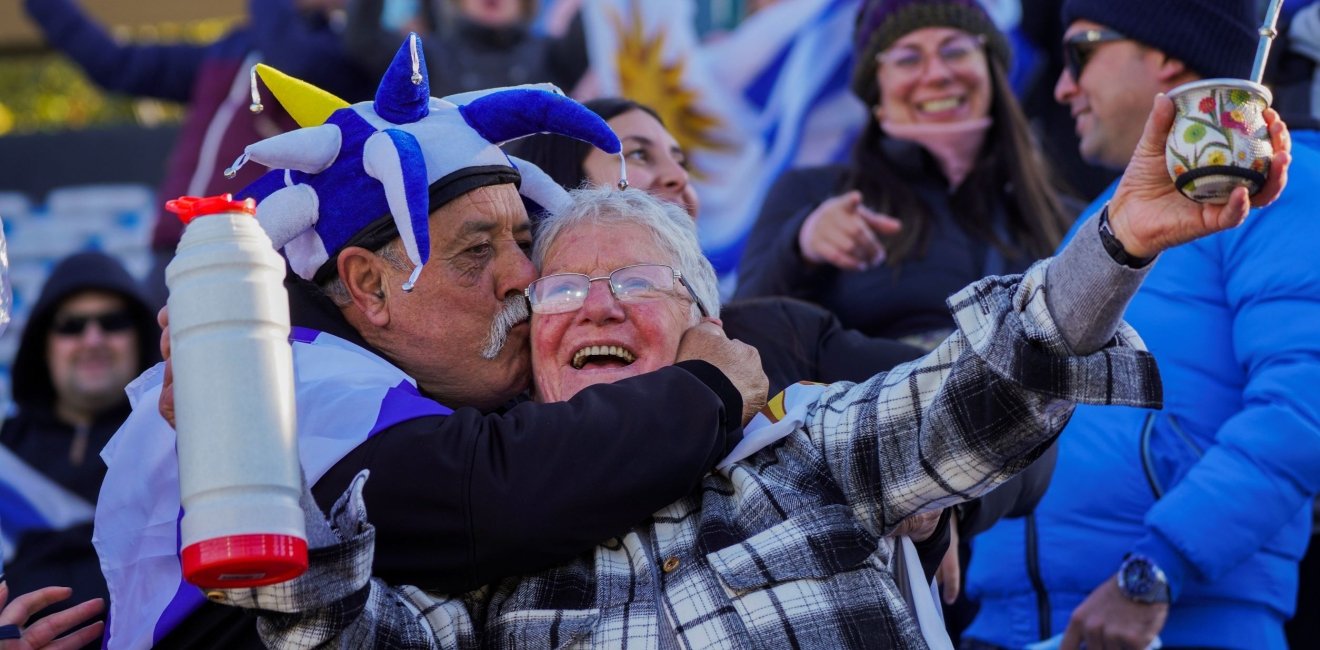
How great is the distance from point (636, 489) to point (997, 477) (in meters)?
0.53

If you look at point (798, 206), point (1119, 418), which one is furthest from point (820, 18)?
point (1119, 418)

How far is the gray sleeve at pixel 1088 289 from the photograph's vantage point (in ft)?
7.46

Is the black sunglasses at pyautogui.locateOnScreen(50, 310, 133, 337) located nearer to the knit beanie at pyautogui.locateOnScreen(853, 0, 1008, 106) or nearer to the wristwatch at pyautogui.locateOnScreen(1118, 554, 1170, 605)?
the knit beanie at pyautogui.locateOnScreen(853, 0, 1008, 106)

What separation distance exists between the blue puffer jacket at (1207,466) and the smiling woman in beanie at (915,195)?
1.86 feet

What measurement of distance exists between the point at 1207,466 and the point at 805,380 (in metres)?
0.85

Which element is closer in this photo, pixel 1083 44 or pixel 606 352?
pixel 606 352

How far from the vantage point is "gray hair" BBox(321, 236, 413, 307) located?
10.2 ft

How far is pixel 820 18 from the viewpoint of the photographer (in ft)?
20.4

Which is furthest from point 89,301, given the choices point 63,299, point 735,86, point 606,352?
point 606,352

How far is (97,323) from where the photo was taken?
216 inches

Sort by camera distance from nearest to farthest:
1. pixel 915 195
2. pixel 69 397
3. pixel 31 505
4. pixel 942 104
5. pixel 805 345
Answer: pixel 805 345
pixel 915 195
pixel 942 104
pixel 31 505
pixel 69 397

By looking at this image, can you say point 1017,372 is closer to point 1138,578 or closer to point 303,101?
point 1138,578

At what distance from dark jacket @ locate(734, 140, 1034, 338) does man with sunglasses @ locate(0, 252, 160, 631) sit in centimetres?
197

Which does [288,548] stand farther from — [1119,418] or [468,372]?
[1119,418]
